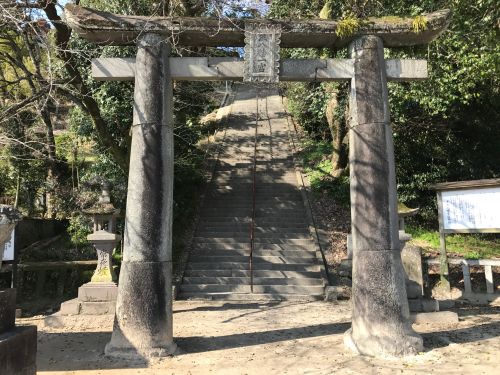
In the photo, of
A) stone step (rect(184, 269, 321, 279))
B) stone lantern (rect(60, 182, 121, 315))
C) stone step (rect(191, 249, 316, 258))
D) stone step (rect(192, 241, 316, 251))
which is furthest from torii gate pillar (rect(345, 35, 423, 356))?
stone step (rect(192, 241, 316, 251))

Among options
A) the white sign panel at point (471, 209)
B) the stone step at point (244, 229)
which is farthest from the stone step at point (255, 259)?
the white sign panel at point (471, 209)

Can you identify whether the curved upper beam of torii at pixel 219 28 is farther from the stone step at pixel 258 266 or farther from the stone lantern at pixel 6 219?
the stone step at pixel 258 266

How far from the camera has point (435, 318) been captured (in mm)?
6984

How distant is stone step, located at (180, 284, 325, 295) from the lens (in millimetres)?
9836

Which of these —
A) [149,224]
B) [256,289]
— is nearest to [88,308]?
[256,289]

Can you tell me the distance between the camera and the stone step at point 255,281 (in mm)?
10164

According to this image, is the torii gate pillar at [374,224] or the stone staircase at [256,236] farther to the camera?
the stone staircase at [256,236]

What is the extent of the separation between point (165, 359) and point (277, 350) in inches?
60.4

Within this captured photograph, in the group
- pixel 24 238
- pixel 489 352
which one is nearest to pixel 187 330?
pixel 489 352

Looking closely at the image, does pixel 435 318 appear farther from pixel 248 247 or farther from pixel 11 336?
pixel 11 336

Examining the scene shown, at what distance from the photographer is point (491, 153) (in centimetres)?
1459

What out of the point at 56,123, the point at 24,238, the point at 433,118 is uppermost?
the point at 56,123

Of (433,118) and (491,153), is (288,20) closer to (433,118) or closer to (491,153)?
(433,118)

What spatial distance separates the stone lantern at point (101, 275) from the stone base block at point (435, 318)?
574 centimetres
